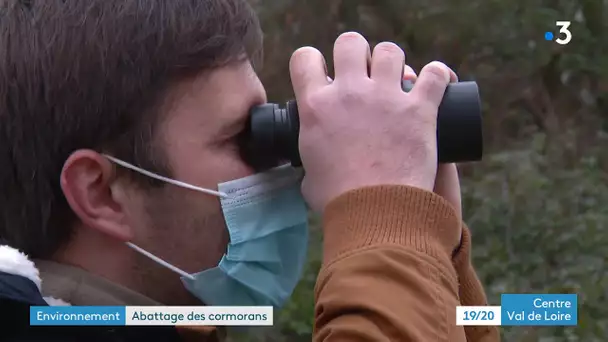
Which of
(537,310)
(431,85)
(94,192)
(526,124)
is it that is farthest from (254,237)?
(526,124)

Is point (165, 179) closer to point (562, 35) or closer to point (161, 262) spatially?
point (161, 262)

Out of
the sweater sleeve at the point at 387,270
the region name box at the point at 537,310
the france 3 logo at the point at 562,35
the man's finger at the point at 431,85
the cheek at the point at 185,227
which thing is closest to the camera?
the sweater sleeve at the point at 387,270

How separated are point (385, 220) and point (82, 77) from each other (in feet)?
1.37

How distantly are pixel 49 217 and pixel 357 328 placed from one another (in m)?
0.45

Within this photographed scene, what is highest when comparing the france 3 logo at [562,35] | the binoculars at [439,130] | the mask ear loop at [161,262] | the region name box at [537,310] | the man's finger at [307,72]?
the man's finger at [307,72]

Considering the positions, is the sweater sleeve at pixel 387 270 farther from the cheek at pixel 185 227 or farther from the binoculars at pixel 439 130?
the cheek at pixel 185 227

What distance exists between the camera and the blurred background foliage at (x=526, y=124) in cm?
188

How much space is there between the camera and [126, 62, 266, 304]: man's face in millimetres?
1040

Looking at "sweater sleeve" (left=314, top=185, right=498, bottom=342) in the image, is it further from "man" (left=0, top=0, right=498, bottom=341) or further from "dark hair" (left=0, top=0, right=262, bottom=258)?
"dark hair" (left=0, top=0, right=262, bottom=258)

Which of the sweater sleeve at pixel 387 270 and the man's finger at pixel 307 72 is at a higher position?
the man's finger at pixel 307 72

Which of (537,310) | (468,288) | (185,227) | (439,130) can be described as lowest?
(537,310)

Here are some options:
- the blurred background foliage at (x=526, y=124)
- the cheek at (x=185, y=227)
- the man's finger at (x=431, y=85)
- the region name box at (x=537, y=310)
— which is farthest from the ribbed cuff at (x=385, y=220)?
the blurred background foliage at (x=526, y=124)

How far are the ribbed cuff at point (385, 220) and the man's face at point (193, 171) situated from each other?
21cm

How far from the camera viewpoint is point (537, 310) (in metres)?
1.29
